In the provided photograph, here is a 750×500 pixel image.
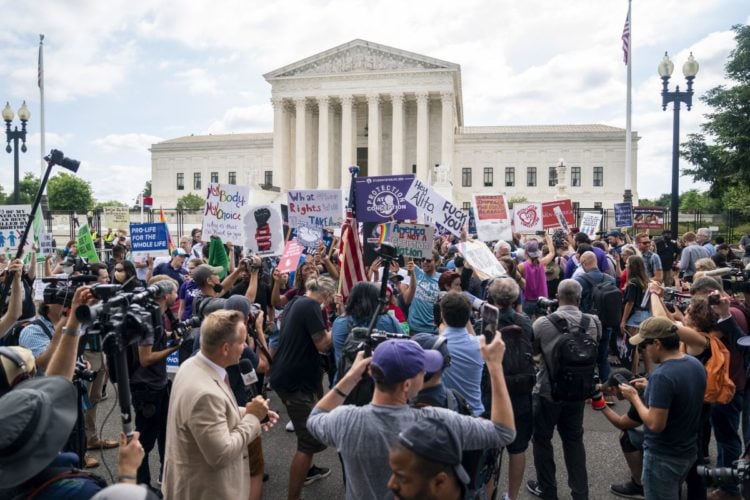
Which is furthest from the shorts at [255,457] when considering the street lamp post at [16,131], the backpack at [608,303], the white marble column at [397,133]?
the white marble column at [397,133]

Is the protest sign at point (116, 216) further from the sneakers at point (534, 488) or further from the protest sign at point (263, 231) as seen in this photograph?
the sneakers at point (534, 488)

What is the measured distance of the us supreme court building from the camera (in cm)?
5666

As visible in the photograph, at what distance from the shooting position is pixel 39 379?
7.52 ft

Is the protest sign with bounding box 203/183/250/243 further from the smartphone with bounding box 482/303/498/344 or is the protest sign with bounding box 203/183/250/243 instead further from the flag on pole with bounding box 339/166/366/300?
the smartphone with bounding box 482/303/498/344

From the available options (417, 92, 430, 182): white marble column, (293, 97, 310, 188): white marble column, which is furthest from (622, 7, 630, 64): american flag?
(293, 97, 310, 188): white marble column

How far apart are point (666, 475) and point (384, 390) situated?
2.42m

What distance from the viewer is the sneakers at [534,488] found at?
4.80 m

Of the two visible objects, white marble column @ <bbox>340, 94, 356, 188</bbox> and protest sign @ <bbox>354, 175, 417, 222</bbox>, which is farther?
white marble column @ <bbox>340, 94, 356, 188</bbox>

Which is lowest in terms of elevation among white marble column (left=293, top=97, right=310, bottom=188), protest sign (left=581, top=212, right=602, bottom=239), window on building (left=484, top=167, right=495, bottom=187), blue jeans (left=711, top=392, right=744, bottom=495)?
blue jeans (left=711, top=392, right=744, bottom=495)

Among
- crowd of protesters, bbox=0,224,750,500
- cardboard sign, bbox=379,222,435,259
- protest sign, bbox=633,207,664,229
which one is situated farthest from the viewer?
protest sign, bbox=633,207,664,229

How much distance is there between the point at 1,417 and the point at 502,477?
Result: 4.36m

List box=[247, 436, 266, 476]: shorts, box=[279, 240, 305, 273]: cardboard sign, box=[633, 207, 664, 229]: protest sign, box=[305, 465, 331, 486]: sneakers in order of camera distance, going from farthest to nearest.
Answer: box=[633, 207, 664, 229]: protest sign, box=[279, 240, 305, 273]: cardboard sign, box=[305, 465, 331, 486]: sneakers, box=[247, 436, 266, 476]: shorts

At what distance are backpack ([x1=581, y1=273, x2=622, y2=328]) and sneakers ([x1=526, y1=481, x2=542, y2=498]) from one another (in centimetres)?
335

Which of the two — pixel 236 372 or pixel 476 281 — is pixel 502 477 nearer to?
pixel 236 372
